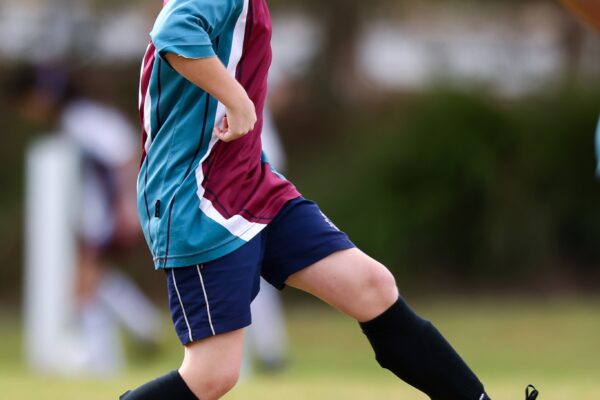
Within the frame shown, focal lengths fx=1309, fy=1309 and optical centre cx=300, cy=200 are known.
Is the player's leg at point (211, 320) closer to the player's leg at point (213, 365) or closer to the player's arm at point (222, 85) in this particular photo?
the player's leg at point (213, 365)

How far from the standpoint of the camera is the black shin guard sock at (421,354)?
446 cm

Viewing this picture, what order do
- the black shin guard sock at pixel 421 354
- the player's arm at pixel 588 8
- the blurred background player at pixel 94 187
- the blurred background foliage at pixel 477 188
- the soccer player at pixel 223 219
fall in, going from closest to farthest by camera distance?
the soccer player at pixel 223 219 → the player's arm at pixel 588 8 → the black shin guard sock at pixel 421 354 → the blurred background player at pixel 94 187 → the blurred background foliage at pixel 477 188

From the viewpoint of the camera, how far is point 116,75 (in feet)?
57.6

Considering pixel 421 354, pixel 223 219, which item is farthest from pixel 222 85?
pixel 421 354

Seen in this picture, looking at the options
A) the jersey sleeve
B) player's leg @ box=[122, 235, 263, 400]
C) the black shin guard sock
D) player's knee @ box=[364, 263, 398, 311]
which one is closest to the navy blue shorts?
player's leg @ box=[122, 235, 263, 400]

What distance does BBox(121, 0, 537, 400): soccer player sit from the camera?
4168 mm

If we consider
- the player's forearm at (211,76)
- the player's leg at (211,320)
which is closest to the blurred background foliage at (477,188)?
the player's leg at (211,320)

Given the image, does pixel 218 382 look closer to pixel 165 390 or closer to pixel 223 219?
pixel 165 390

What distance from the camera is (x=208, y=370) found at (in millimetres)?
4199

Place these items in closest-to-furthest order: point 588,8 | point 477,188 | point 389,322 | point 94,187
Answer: point 588,8 < point 389,322 < point 94,187 < point 477,188

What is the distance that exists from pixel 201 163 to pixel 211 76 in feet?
1.17

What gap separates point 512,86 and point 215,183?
12.2 m

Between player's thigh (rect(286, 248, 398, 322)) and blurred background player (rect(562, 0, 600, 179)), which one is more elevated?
blurred background player (rect(562, 0, 600, 179))

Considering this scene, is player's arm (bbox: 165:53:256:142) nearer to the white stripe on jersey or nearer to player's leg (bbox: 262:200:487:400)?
the white stripe on jersey
